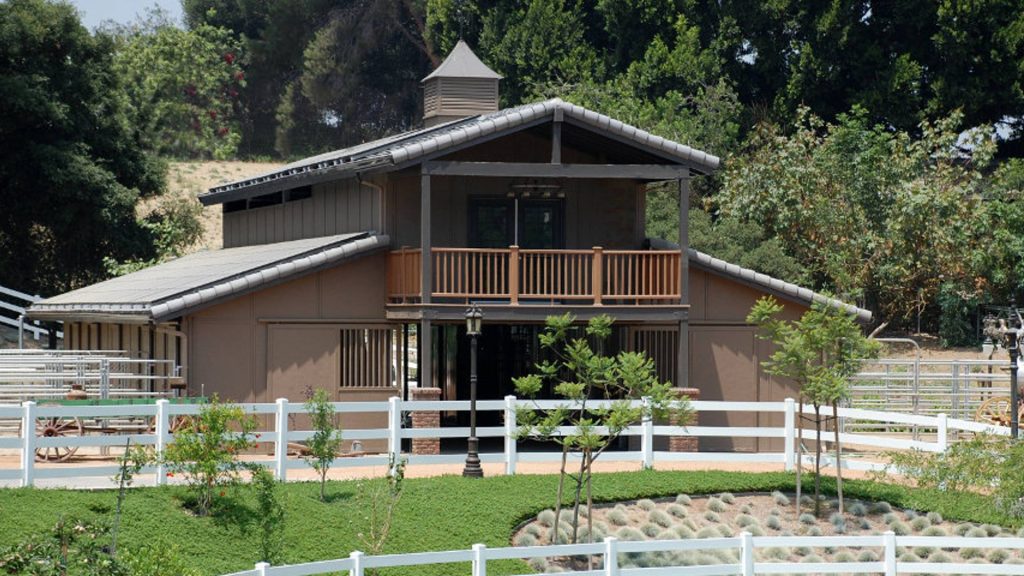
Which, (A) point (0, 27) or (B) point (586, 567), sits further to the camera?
(A) point (0, 27)

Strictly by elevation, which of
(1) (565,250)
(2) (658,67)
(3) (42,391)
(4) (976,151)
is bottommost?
(3) (42,391)

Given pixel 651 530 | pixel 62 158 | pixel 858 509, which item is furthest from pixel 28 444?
pixel 62 158

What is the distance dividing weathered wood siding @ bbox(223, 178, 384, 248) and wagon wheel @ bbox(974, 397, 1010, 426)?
11548mm

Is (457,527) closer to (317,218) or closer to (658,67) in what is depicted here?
(317,218)

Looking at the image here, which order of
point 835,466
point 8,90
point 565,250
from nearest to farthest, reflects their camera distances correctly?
point 835,466 < point 565,250 < point 8,90

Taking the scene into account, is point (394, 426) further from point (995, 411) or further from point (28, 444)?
point (995, 411)

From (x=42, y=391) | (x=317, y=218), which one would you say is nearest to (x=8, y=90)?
(x=317, y=218)

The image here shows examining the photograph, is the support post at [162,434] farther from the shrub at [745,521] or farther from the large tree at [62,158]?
the large tree at [62,158]

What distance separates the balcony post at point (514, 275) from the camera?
27.8 metres

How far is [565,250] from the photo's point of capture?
2844 cm

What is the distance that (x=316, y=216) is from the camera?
32.6 meters

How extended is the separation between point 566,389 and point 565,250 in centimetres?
600

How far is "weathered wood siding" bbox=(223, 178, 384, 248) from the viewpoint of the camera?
30.1 m

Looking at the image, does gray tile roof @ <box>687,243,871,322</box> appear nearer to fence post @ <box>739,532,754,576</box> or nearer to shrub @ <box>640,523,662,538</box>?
shrub @ <box>640,523,662,538</box>
